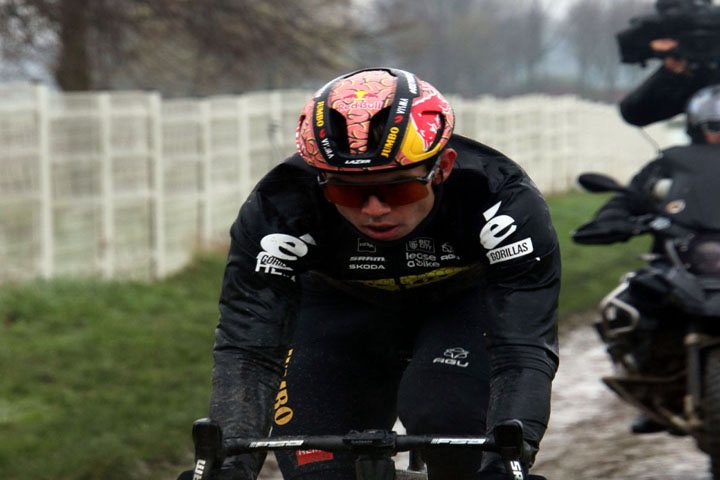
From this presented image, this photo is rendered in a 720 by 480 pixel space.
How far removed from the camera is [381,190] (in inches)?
132

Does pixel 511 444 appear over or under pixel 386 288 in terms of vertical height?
under

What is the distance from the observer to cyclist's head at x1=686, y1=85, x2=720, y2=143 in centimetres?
656

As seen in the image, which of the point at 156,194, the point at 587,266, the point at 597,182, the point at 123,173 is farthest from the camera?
the point at 587,266

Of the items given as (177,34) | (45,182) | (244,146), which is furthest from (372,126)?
(177,34)

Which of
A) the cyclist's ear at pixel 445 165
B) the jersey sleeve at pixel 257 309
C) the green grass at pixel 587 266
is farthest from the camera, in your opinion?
the green grass at pixel 587 266

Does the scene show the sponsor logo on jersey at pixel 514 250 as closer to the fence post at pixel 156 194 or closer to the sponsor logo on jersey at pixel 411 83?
the sponsor logo on jersey at pixel 411 83

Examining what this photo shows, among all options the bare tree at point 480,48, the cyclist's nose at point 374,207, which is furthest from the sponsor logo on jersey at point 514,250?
the bare tree at point 480,48

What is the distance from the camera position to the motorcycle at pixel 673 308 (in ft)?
18.8

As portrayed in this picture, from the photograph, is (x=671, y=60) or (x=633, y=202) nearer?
(x=633, y=202)

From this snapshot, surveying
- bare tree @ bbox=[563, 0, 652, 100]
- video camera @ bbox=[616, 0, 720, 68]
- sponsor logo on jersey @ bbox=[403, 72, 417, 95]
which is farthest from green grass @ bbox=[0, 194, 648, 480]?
bare tree @ bbox=[563, 0, 652, 100]

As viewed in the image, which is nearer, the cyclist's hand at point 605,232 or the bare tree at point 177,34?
the cyclist's hand at point 605,232

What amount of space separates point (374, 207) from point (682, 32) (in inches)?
155

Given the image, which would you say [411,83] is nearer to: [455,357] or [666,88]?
[455,357]

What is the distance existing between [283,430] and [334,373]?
9.8 inches
